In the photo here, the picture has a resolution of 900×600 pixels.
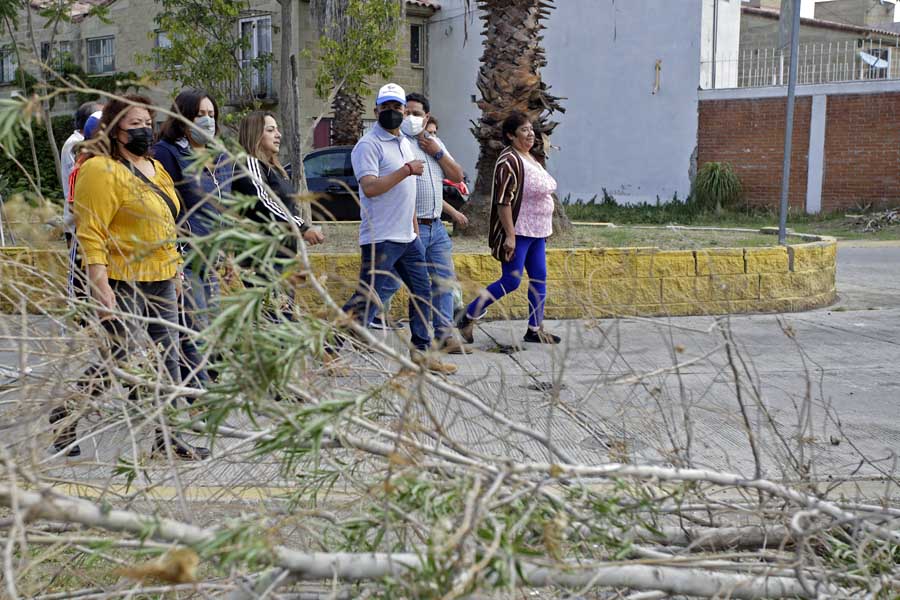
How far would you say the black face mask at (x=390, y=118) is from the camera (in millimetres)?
6438

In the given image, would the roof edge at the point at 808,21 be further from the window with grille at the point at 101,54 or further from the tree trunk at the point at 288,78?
the tree trunk at the point at 288,78

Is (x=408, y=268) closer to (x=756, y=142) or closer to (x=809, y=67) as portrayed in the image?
(x=756, y=142)

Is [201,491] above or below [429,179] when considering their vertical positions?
below

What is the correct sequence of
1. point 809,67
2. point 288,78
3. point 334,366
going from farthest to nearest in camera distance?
point 809,67
point 288,78
point 334,366

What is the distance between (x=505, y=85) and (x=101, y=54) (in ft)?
68.7

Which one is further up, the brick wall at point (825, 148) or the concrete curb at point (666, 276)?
the brick wall at point (825, 148)

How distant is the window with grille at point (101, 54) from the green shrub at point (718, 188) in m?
16.3

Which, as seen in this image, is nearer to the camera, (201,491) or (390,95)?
(201,491)

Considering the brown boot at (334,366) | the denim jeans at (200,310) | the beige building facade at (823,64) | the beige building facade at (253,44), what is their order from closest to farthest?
the denim jeans at (200,310) → the brown boot at (334,366) → the beige building facade at (823,64) → the beige building facade at (253,44)

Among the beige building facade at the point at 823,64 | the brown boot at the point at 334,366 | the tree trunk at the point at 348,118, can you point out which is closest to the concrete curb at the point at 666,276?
the brown boot at the point at 334,366

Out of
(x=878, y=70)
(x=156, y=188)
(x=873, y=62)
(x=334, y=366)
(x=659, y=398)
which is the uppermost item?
(x=873, y=62)

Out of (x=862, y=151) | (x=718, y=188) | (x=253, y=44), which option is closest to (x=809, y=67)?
(x=862, y=151)

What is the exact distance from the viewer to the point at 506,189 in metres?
7.35

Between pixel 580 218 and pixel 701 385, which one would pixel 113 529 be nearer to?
pixel 701 385
